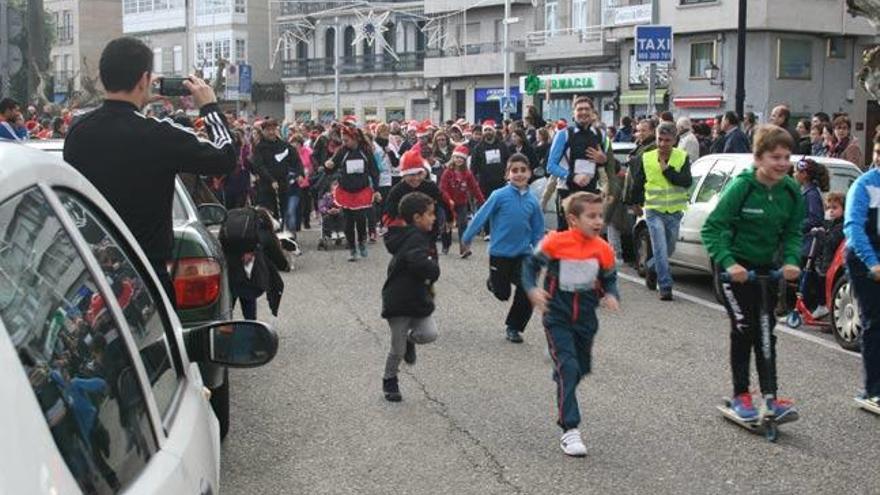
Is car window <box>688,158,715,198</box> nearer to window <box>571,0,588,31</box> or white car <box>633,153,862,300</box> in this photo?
white car <box>633,153,862,300</box>

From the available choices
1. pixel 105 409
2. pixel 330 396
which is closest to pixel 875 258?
pixel 330 396

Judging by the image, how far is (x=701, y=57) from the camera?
138 feet

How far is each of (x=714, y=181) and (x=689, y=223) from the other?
53cm

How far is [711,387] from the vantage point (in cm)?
800

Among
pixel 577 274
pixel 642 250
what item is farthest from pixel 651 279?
pixel 577 274

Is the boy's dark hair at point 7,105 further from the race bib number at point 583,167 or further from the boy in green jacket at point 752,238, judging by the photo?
the boy in green jacket at point 752,238

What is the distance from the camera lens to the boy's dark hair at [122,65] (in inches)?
196

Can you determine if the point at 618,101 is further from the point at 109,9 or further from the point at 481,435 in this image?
the point at 109,9

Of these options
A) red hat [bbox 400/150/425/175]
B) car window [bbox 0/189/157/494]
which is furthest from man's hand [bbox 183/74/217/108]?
red hat [bbox 400/150/425/175]

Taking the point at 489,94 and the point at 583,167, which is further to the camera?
the point at 489,94

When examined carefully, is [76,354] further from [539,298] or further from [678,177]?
[678,177]

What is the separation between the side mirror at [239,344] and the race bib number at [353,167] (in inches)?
518

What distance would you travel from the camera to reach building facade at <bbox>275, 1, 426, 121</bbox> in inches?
2435

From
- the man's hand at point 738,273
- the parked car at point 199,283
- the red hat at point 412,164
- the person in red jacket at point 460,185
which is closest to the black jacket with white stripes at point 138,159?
the parked car at point 199,283
